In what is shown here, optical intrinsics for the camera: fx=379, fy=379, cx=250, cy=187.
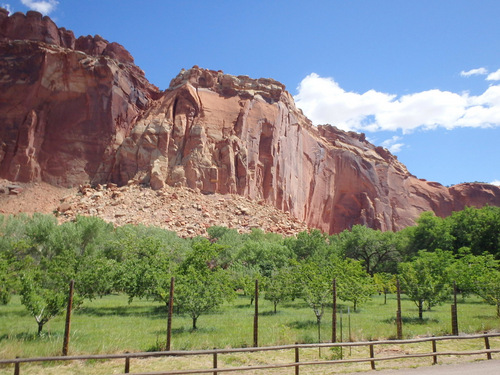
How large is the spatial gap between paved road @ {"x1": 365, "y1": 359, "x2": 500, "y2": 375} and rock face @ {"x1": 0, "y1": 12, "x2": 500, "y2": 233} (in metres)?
51.1

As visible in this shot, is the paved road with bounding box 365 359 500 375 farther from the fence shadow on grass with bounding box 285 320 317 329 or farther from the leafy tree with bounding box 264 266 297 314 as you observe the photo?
the leafy tree with bounding box 264 266 297 314

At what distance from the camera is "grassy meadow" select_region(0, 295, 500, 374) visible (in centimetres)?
1137

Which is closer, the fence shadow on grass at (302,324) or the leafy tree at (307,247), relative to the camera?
the fence shadow on grass at (302,324)

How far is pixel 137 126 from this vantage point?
65438 millimetres

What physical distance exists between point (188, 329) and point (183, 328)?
0.27 m

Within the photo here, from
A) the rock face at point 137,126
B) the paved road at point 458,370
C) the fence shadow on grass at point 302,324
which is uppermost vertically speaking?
the rock face at point 137,126

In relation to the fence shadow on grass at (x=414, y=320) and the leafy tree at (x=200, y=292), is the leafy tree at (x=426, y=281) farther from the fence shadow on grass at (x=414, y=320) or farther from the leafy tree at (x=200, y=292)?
the leafy tree at (x=200, y=292)

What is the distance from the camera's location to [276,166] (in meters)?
72.2

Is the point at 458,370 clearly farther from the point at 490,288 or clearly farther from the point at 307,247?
the point at 307,247

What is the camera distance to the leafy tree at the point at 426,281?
1806cm

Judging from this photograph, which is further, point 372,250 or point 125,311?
point 372,250

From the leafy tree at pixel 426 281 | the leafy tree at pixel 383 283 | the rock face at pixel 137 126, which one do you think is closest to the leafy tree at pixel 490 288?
the leafy tree at pixel 426 281

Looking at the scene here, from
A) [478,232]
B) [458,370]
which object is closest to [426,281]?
[458,370]

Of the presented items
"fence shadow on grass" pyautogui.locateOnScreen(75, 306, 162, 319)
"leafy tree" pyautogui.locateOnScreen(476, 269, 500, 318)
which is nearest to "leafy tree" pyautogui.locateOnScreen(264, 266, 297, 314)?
"fence shadow on grass" pyautogui.locateOnScreen(75, 306, 162, 319)
